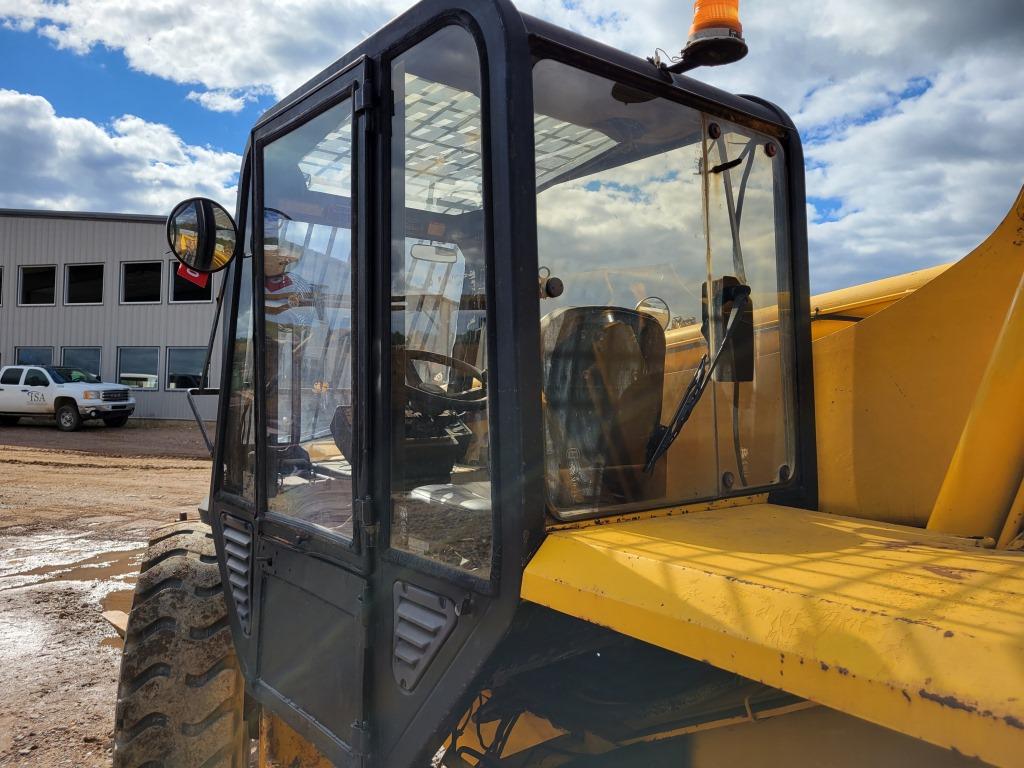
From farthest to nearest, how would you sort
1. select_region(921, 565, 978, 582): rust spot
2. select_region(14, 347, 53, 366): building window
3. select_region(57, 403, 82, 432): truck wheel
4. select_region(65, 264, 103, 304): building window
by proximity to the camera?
select_region(14, 347, 53, 366): building window
select_region(65, 264, 103, 304): building window
select_region(57, 403, 82, 432): truck wheel
select_region(921, 565, 978, 582): rust spot

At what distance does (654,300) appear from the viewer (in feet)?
6.63

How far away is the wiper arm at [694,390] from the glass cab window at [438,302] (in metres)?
0.48

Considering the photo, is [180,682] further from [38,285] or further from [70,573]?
[38,285]

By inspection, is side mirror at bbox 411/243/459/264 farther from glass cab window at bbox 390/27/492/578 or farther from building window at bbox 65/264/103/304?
building window at bbox 65/264/103/304

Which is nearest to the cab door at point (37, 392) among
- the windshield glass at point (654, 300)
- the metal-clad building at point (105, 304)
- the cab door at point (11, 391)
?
the cab door at point (11, 391)

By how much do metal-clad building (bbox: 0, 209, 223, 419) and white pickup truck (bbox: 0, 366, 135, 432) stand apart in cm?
250

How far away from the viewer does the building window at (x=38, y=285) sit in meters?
24.7

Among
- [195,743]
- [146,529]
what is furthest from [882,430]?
[146,529]

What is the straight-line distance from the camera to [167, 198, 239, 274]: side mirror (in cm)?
247

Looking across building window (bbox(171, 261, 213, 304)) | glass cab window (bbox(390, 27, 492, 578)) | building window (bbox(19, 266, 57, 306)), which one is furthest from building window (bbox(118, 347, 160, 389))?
glass cab window (bbox(390, 27, 492, 578))

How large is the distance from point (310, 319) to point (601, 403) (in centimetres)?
91

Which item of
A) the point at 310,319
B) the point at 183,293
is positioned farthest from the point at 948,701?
the point at 183,293

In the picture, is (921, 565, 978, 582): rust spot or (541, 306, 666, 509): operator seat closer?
(921, 565, 978, 582): rust spot

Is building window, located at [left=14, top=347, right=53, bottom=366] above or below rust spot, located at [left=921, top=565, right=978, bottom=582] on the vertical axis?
above
